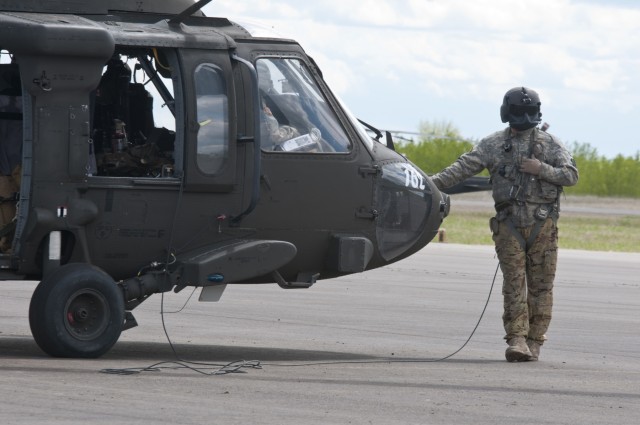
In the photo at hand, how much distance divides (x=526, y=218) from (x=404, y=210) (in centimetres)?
104

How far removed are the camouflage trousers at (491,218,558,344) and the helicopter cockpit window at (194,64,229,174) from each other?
2525 mm

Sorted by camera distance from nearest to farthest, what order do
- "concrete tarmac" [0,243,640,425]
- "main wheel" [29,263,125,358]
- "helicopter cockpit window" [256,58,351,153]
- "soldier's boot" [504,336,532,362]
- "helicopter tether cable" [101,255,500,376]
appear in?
"concrete tarmac" [0,243,640,425] → "helicopter tether cable" [101,255,500,376] → "main wheel" [29,263,125,358] → "helicopter cockpit window" [256,58,351,153] → "soldier's boot" [504,336,532,362]

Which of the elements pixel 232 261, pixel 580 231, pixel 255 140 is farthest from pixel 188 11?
pixel 580 231

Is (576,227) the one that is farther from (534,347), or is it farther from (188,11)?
(188,11)

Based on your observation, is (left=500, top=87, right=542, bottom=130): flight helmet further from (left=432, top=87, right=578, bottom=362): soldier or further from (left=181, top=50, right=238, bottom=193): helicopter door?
(left=181, top=50, right=238, bottom=193): helicopter door

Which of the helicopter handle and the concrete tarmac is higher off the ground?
the helicopter handle

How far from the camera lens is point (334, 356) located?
481 inches

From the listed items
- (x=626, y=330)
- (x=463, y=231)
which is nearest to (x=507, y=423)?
(x=626, y=330)

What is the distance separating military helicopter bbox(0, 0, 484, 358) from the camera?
10.9 metres

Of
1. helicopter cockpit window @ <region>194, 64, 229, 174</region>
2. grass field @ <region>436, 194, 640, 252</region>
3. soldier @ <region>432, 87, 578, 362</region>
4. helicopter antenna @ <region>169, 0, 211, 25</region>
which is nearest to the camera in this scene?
helicopter antenna @ <region>169, 0, 211, 25</region>

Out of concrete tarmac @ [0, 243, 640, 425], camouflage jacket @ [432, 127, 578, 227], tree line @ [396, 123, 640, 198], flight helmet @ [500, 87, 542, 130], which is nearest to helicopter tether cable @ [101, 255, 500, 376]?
concrete tarmac @ [0, 243, 640, 425]

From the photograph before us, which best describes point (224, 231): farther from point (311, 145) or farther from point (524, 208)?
point (524, 208)

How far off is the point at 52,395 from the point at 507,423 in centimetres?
276

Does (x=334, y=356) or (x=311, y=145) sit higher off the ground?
(x=311, y=145)
